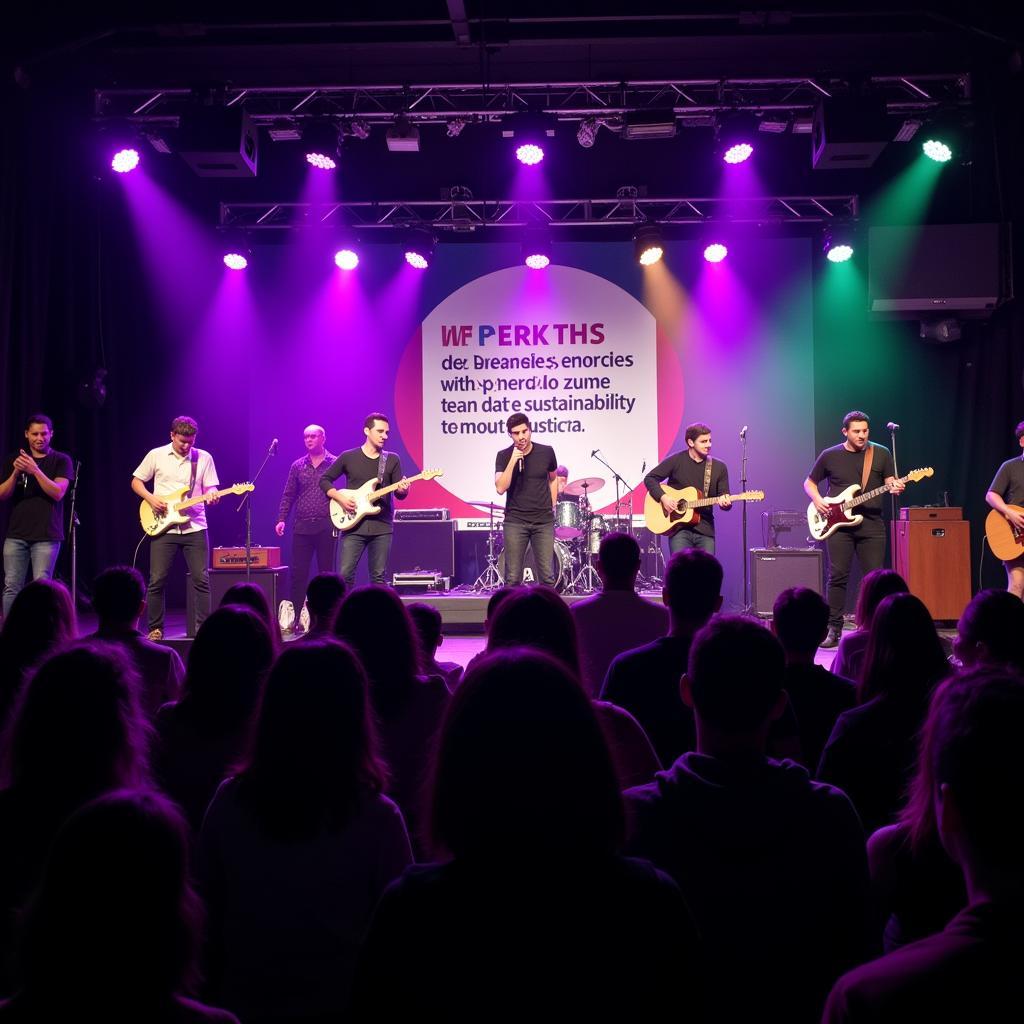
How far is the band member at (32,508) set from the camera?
8.25 meters

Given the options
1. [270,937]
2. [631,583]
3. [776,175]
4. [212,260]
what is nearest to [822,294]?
[776,175]

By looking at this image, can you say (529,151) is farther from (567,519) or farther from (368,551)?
(368,551)

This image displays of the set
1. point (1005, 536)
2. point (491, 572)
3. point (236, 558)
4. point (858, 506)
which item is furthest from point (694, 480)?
point (236, 558)

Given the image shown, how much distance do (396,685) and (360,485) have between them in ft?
21.2

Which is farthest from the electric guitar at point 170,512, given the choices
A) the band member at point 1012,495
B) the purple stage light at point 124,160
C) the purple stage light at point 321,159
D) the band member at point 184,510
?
the band member at point 1012,495

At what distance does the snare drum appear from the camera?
10.8 metres

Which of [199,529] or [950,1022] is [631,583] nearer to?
[950,1022]

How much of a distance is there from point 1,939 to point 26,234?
9.10 meters

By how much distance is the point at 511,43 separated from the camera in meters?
9.30

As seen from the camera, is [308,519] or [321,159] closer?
[321,159]

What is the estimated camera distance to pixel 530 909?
1080 millimetres

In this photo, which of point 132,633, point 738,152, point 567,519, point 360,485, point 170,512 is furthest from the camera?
point 567,519

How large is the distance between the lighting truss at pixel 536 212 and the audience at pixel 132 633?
781 cm

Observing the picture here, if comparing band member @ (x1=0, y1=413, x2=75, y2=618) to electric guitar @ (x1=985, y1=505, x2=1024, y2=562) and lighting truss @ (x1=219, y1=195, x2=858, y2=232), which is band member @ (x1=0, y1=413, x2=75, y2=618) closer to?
lighting truss @ (x1=219, y1=195, x2=858, y2=232)
